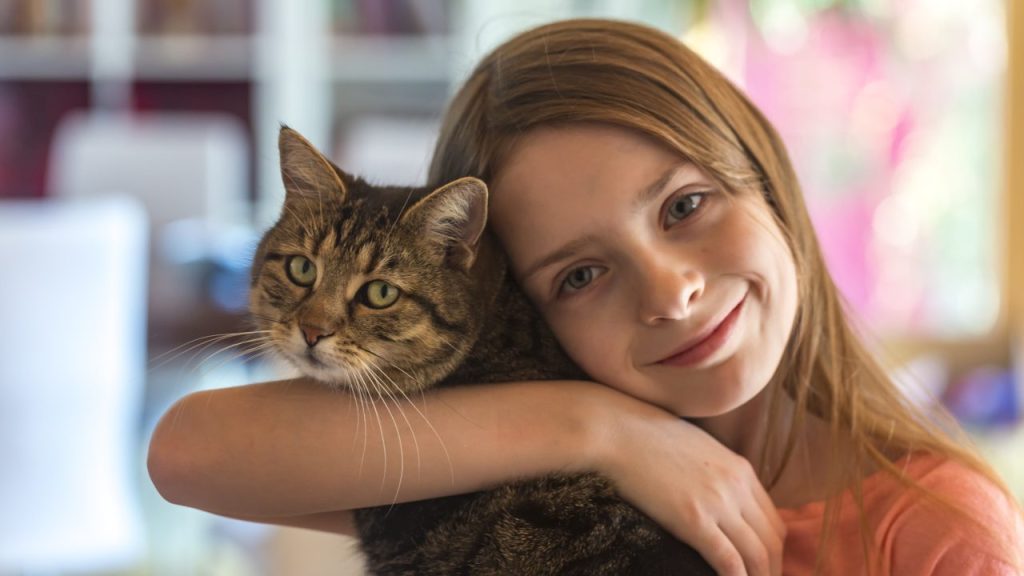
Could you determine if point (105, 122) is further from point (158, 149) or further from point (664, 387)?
point (664, 387)

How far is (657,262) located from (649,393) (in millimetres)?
160

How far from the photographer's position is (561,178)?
41.9 inches

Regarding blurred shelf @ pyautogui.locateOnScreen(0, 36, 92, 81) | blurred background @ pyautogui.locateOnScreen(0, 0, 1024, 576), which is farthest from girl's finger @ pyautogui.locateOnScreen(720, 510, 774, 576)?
blurred shelf @ pyautogui.locateOnScreen(0, 36, 92, 81)

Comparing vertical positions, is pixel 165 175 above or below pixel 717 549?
below

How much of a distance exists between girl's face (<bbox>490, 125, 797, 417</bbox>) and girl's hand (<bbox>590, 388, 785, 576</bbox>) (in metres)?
0.05

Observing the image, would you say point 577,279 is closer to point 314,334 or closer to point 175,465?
point 314,334

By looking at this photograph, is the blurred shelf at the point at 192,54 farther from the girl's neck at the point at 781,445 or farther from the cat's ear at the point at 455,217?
the girl's neck at the point at 781,445

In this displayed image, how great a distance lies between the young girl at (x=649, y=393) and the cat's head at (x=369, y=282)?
5cm

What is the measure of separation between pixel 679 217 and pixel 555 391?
0.24m

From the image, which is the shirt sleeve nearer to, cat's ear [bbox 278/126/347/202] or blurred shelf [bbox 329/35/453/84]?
cat's ear [bbox 278/126/347/202]

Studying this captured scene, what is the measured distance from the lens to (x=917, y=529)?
0.99 metres

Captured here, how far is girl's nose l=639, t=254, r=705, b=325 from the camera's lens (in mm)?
1012

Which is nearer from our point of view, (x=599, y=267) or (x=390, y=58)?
(x=599, y=267)

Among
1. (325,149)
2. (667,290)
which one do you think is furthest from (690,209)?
(325,149)
